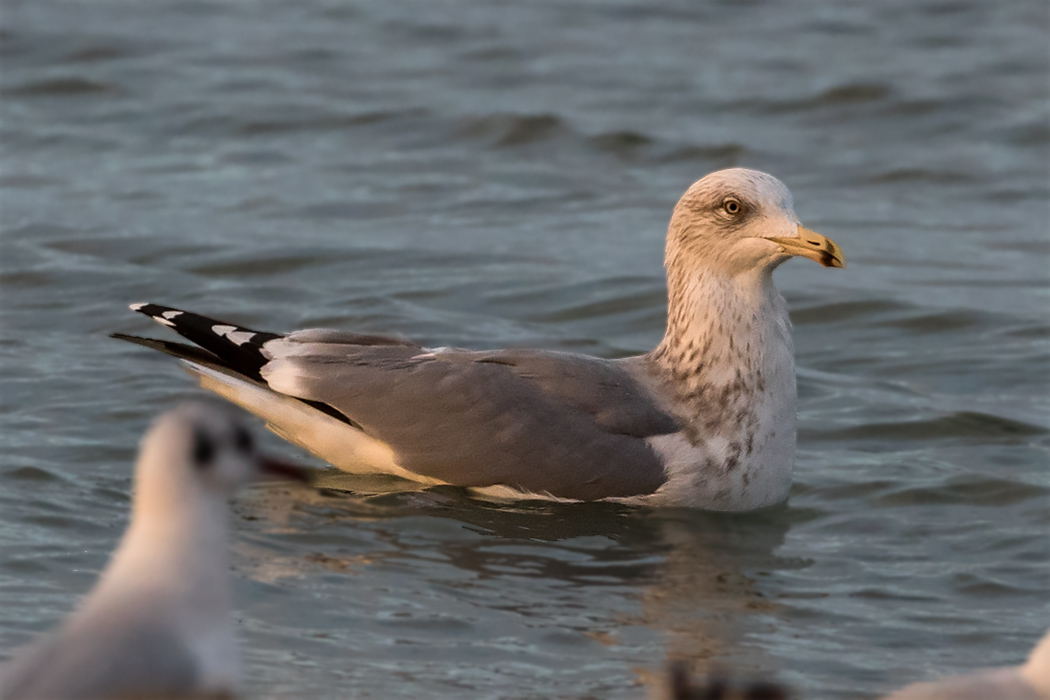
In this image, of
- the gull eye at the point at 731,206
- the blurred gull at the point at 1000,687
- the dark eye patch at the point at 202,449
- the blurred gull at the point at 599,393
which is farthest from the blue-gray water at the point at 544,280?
the dark eye patch at the point at 202,449

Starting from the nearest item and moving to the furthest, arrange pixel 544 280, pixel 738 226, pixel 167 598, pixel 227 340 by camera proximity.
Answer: pixel 167 598 → pixel 738 226 → pixel 227 340 → pixel 544 280

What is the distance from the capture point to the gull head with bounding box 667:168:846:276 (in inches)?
312

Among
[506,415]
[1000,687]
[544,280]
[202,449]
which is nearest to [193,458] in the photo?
[202,449]

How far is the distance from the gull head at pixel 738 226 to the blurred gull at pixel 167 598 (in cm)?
388

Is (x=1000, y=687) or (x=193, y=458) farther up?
(x=193, y=458)

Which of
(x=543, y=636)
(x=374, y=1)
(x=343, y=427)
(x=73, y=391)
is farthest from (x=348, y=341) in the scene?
(x=374, y=1)

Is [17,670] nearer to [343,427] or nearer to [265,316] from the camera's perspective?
[343,427]

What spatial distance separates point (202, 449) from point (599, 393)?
378 centimetres

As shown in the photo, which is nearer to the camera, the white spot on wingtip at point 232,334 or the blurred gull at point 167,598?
the blurred gull at point 167,598

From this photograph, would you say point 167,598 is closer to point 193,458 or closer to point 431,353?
point 193,458

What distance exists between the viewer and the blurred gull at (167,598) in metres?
3.89

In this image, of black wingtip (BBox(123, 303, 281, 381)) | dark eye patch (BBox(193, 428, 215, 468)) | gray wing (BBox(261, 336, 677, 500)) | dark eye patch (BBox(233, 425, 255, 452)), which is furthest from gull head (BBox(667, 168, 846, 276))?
dark eye patch (BBox(193, 428, 215, 468))

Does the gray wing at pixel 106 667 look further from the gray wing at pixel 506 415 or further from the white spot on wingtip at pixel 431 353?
the white spot on wingtip at pixel 431 353

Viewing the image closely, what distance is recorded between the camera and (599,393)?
7.94 metres
